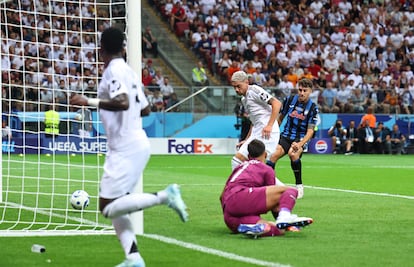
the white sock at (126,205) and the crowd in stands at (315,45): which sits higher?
the crowd in stands at (315,45)

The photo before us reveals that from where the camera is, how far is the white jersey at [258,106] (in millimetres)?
14086

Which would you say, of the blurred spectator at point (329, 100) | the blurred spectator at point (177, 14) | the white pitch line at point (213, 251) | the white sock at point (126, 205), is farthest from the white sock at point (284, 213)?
the blurred spectator at point (177, 14)

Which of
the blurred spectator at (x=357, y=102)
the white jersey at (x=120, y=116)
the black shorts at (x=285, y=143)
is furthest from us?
the blurred spectator at (x=357, y=102)

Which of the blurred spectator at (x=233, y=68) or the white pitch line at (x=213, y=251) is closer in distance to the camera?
the white pitch line at (x=213, y=251)

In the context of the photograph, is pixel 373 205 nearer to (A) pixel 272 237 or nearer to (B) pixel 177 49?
(A) pixel 272 237

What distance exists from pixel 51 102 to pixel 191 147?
15546 mm

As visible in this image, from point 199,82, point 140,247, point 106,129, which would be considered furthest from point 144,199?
point 199,82

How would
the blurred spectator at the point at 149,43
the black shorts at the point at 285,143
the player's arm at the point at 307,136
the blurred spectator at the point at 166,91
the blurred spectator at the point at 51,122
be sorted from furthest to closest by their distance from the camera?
1. the blurred spectator at the point at 149,43
2. the blurred spectator at the point at 166,91
3. the blurred spectator at the point at 51,122
4. the black shorts at the point at 285,143
5. the player's arm at the point at 307,136

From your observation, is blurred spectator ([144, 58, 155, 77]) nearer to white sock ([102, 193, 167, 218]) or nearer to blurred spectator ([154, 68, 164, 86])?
blurred spectator ([154, 68, 164, 86])

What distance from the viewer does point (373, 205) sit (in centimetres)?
1506

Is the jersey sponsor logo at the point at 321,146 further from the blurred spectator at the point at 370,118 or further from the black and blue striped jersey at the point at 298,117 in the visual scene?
the black and blue striped jersey at the point at 298,117

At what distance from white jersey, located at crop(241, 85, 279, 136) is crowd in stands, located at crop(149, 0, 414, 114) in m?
21.7

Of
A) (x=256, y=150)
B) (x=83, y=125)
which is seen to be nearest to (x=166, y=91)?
(x=83, y=125)

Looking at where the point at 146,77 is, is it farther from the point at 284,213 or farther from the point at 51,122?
the point at 284,213
